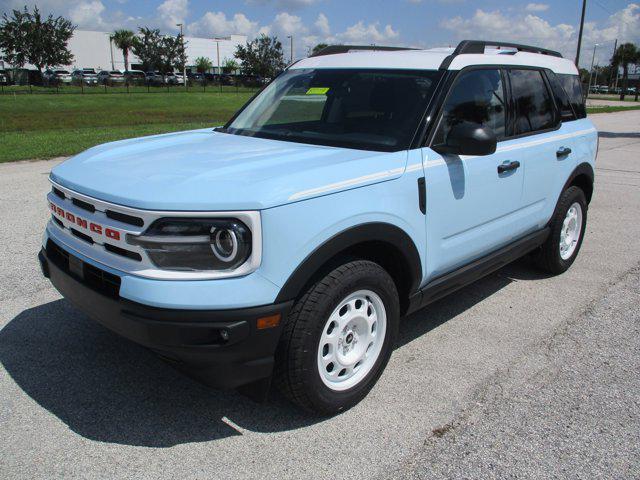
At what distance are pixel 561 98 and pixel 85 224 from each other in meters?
3.92

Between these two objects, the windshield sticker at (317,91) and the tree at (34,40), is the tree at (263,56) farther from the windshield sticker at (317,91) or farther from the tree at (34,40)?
the windshield sticker at (317,91)

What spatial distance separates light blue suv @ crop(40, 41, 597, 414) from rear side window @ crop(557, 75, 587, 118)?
1.41 ft

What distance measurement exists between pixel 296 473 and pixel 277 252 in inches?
40.4

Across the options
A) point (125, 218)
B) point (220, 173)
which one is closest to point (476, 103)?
point (220, 173)

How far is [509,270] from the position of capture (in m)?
5.49

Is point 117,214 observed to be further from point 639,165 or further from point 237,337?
point 639,165

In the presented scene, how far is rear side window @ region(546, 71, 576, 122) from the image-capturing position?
473 centimetres

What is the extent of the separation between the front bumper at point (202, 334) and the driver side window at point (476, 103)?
1642 mm

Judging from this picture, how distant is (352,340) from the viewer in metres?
3.13

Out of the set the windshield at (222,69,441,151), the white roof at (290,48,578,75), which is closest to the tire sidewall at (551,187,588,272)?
the white roof at (290,48,578,75)

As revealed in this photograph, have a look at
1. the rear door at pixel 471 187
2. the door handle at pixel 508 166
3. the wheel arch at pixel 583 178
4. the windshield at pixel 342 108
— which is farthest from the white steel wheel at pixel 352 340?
the wheel arch at pixel 583 178

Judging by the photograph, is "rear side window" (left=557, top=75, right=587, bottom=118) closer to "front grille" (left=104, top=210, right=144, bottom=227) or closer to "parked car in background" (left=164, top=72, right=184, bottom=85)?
"front grille" (left=104, top=210, right=144, bottom=227)

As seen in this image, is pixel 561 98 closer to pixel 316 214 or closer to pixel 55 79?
pixel 316 214

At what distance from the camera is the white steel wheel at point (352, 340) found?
2.95 meters
